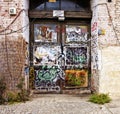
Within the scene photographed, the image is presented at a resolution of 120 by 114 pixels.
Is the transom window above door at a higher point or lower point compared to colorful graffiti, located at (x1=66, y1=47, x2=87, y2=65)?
higher

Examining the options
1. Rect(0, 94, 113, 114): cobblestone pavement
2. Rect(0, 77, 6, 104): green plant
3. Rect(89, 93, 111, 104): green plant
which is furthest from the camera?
Rect(89, 93, 111, 104): green plant

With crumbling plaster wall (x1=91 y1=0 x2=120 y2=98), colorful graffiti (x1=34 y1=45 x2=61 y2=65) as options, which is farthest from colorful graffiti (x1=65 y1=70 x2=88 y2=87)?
crumbling plaster wall (x1=91 y1=0 x2=120 y2=98)

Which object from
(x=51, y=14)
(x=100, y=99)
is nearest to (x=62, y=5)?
(x=51, y=14)

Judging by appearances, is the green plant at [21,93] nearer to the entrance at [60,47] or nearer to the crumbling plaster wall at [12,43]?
the crumbling plaster wall at [12,43]

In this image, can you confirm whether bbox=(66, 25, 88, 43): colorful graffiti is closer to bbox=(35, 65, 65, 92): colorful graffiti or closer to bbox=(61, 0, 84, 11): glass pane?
bbox=(61, 0, 84, 11): glass pane

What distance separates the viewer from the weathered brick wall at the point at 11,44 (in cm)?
1018

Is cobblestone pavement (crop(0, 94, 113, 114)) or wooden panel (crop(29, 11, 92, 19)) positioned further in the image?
wooden panel (crop(29, 11, 92, 19))

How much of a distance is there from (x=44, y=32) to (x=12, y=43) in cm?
171

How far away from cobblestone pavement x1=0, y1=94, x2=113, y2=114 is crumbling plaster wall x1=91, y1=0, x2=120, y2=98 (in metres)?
0.86

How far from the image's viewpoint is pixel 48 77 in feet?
38.0

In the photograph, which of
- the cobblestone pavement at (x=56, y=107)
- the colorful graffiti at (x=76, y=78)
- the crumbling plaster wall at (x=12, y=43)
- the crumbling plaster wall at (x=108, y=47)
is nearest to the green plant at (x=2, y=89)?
the crumbling plaster wall at (x=12, y=43)

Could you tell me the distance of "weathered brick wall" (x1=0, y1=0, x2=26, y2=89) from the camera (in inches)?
401

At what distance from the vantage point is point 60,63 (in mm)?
11609

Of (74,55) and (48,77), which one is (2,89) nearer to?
(48,77)
